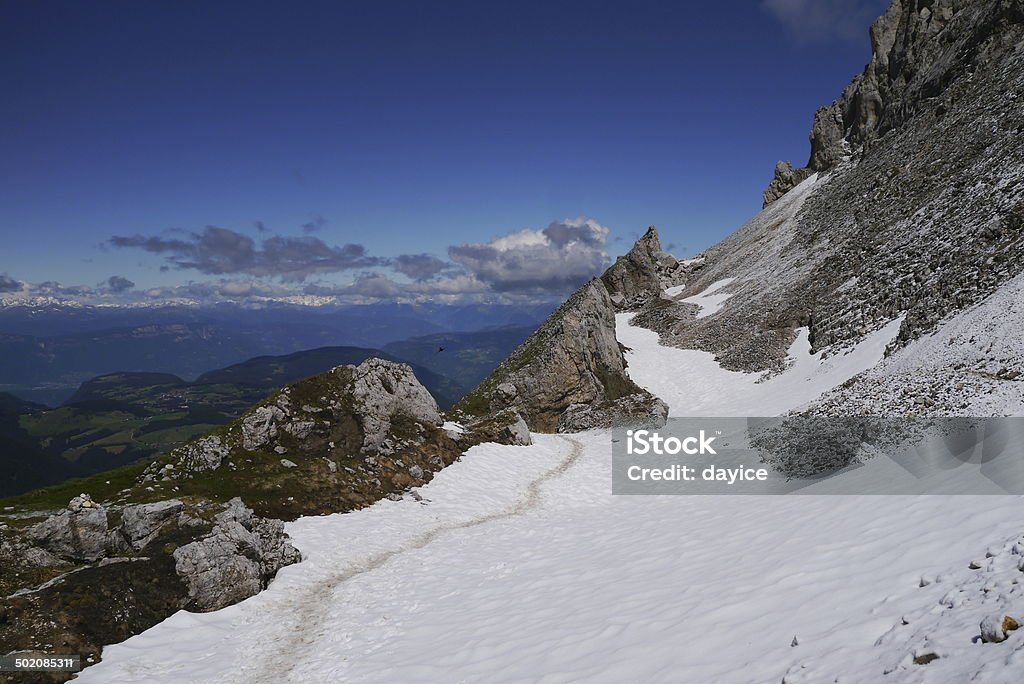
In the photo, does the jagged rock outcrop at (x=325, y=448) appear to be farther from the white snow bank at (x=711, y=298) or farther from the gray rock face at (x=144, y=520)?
the white snow bank at (x=711, y=298)

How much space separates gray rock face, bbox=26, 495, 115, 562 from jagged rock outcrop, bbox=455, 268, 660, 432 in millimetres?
27103

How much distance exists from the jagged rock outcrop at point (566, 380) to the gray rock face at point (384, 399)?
10.2m

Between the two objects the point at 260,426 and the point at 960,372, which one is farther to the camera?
the point at 260,426

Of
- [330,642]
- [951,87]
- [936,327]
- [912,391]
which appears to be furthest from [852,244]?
[330,642]

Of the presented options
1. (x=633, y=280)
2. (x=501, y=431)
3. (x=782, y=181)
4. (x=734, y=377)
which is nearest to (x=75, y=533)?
(x=501, y=431)

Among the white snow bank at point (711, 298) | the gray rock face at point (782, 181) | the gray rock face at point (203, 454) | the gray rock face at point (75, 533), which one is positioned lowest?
the gray rock face at point (75, 533)

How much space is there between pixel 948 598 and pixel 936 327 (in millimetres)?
25145

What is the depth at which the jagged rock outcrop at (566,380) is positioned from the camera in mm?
43562

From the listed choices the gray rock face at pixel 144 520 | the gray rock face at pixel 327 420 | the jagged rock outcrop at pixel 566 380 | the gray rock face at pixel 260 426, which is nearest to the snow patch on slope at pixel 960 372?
the jagged rock outcrop at pixel 566 380

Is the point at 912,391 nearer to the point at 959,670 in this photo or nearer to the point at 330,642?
the point at 959,670

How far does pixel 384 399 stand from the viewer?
99.6 ft

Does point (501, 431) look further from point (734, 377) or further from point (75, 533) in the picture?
point (734, 377)

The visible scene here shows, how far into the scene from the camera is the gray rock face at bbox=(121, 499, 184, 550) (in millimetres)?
17047

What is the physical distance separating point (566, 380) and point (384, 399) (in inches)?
783
